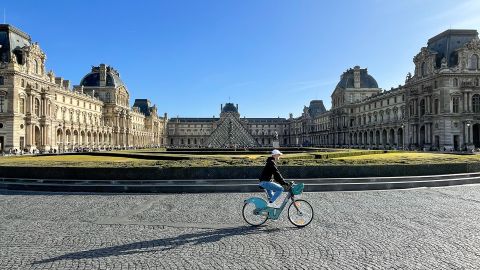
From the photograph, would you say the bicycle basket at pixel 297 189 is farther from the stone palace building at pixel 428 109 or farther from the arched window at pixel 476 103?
the arched window at pixel 476 103

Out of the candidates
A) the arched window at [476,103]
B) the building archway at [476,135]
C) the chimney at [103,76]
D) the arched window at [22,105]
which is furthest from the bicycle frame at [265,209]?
the chimney at [103,76]

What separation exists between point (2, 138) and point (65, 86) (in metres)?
26.5

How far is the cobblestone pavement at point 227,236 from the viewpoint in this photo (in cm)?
622

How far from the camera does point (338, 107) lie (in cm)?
9800

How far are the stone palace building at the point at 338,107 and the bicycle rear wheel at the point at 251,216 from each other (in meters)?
42.0

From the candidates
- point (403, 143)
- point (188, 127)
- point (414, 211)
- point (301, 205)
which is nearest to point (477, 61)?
point (403, 143)

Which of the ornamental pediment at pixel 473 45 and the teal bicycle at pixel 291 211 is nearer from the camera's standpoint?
the teal bicycle at pixel 291 211

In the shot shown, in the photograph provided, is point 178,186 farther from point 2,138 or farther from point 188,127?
Result: point 188,127

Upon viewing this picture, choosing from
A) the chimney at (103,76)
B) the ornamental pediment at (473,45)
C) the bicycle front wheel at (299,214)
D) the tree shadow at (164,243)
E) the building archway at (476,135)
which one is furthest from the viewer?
the chimney at (103,76)

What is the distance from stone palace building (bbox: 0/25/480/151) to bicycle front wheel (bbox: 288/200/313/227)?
42.4 meters

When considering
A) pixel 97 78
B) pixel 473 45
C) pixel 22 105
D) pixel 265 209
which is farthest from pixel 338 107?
pixel 265 209

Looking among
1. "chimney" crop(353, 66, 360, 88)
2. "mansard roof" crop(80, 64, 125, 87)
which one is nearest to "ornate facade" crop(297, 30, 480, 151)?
"chimney" crop(353, 66, 360, 88)

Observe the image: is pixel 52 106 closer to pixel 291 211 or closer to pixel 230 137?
pixel 230 137

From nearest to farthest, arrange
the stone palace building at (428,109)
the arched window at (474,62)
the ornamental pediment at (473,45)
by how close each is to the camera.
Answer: the stone palace building at (428,109) → the ornamental pediment at (473,45) → the arched window at (474,62)
